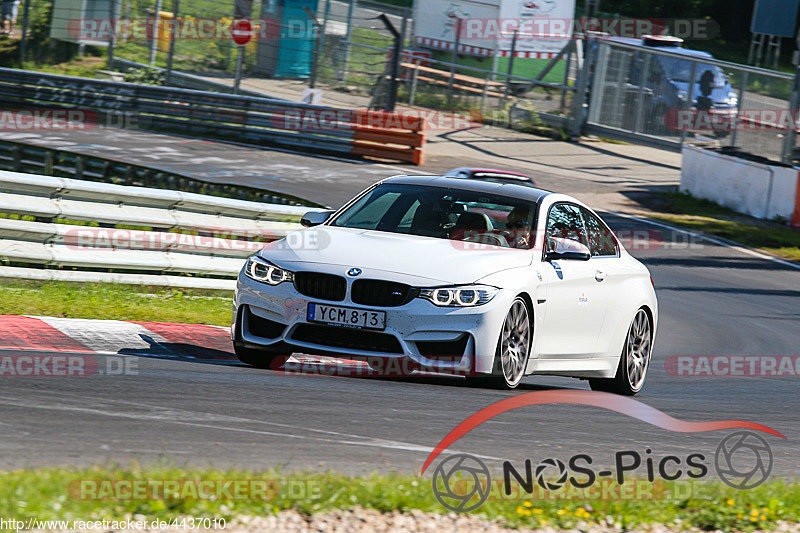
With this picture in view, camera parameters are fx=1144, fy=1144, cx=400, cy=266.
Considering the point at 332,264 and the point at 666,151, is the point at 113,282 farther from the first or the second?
the point at 666,151

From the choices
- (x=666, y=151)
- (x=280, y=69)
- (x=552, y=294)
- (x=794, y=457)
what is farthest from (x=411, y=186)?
(x=666, y=151)

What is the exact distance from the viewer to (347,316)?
7.35 metres

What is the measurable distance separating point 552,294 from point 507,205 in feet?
2.69

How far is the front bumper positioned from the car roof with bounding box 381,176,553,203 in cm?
143

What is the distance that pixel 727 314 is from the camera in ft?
50.3

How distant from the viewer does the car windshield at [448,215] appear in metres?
8.34

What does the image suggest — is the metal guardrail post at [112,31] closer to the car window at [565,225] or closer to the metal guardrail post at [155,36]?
the metal guardrail post at [155,36]

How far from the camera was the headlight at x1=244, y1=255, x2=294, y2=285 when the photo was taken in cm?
759

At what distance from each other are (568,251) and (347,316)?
186 cm

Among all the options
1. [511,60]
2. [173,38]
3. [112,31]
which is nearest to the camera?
[173,38]

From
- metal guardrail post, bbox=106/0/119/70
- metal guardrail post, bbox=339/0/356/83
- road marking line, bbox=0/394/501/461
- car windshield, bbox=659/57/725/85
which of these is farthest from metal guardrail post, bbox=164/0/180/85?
road marking line, bbox=0/394/501/461

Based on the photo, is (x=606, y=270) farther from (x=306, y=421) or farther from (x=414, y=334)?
(x=306, y=421)

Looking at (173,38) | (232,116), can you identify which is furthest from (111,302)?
(173,38)

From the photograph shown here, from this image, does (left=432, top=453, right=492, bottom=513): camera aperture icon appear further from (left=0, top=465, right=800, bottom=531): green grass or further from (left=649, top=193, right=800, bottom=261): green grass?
(left=649, top=193, right=800, bottom=261): green grass
